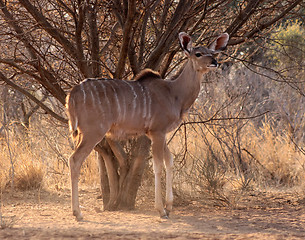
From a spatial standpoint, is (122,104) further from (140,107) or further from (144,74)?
(144,74)

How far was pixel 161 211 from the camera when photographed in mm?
4922

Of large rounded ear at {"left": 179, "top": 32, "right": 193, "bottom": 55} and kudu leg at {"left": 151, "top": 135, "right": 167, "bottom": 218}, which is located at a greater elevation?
large rounded ear at {"left": 179, "top": 32, "right": 193, "bottom": 55}

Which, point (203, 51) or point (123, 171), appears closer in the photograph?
point (203, 51)

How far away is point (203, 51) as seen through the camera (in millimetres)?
5043

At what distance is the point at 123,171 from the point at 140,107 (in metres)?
0.97

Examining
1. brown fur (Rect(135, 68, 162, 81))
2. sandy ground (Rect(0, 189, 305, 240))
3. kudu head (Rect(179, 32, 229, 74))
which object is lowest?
sandy ground (Rect(0, 189, 305, 240))

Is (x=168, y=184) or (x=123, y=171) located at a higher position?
(x=123, y=171)

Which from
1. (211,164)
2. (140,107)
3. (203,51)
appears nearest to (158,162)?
(140,107)

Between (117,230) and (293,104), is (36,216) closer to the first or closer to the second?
(117,230)

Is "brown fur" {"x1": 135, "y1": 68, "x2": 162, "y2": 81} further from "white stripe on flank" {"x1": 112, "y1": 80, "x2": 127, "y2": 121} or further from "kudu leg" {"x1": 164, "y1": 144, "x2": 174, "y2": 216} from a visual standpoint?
"kudu leg" {"x1": 164, "y1": 144, "x2": 174, "y2": 216}

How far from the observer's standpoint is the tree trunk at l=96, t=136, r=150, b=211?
547cm

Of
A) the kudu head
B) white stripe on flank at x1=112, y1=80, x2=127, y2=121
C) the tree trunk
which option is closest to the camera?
white stripe on flank at x1=112, y1=80, x2=127, y2=121

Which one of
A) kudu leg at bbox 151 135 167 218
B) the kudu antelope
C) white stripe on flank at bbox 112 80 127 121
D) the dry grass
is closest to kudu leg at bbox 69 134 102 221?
the kudu antelope

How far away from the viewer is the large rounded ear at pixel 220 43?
16.6 ft
